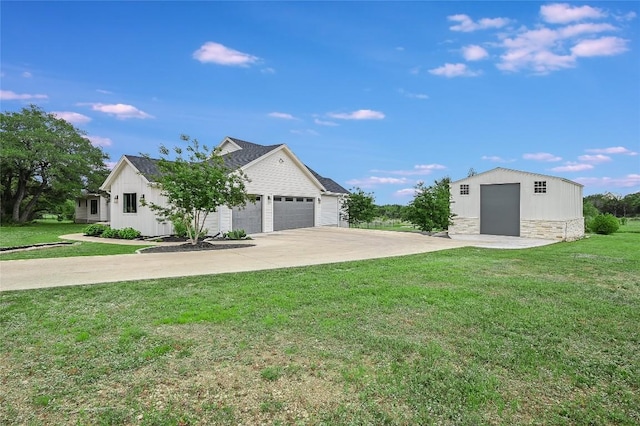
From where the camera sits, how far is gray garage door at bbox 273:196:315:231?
69.8ft

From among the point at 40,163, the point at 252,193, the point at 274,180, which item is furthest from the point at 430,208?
the point at 40,163

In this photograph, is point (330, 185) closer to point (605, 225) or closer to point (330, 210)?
point (330, 210)

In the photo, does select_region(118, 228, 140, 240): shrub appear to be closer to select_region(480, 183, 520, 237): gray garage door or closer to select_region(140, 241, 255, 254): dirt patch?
select_region(140, 241, 255, 254): dirt patch

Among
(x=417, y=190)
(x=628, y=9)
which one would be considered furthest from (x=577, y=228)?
(x=628, y=9)

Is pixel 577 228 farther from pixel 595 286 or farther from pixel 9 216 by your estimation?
pixel 9 216

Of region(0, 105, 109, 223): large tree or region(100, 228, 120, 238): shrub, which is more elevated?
region(0, 105, 109, 223): large tree

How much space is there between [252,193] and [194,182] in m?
6.57

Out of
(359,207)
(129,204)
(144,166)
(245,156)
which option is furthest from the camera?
(359,207)

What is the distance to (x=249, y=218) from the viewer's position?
19.6m

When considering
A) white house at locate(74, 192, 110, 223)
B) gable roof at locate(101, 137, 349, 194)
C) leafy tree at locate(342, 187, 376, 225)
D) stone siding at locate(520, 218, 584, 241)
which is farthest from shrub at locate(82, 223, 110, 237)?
stone siding at locate(520, 218, 584, 241)

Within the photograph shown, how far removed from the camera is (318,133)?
886 inches

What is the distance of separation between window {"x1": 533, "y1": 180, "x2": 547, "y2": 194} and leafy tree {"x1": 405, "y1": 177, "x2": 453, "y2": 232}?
4.10 metres

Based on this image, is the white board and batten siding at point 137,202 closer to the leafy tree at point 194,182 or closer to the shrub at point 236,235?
the shrub at point 236,235

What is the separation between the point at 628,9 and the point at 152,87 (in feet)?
64.7
